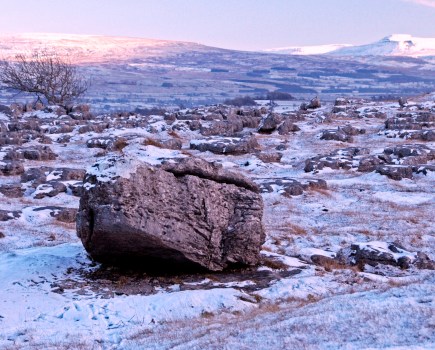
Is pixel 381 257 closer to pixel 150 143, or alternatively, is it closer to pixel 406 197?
pixel 406 197

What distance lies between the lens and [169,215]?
44.5ft

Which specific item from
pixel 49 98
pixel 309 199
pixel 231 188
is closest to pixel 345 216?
pixel 309 199

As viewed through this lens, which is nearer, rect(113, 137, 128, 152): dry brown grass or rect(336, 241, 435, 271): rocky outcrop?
rect(336, 241, 435, 271): rocky outcrop

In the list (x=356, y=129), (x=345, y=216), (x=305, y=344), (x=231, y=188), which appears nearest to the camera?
(x=305, y=344)

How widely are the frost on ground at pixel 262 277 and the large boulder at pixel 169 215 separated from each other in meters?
0.30

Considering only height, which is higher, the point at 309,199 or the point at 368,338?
the point at 368,338

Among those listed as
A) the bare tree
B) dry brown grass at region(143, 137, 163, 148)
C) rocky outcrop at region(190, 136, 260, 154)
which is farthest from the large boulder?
the bare tree

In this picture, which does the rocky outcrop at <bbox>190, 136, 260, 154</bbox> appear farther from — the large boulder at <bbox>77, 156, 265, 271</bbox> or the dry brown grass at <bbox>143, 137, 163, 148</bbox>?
the large boulder at <bbox>77, 156, 265, 271</bbox>

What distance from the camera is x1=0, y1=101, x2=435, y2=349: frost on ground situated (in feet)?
30.1

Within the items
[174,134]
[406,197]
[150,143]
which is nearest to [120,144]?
[150,143]

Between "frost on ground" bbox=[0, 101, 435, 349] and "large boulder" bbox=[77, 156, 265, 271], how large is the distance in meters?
0.30

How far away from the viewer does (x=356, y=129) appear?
1593 inches

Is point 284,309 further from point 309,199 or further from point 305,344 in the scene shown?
point 309,199

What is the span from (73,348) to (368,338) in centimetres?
425
